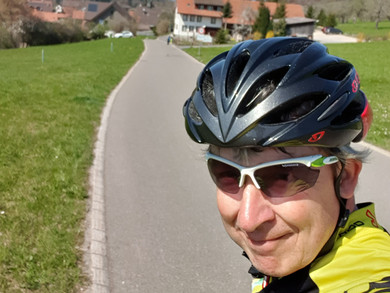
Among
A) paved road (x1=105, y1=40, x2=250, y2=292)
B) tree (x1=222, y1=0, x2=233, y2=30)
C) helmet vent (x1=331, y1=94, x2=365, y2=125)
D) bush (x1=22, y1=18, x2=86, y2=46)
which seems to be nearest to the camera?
helmet vent (x1=331, y1=94, x2=365, y2=125)

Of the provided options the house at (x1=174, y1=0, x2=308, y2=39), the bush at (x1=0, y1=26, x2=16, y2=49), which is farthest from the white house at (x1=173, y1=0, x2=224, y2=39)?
the bush at (x1=0, y1=26, x2=16, y2=49)

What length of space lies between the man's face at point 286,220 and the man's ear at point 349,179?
91mm

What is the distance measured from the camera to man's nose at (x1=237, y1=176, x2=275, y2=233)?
1576 millimetres

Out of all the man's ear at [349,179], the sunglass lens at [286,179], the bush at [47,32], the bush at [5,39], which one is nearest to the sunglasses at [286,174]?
the sunglass lens at [286,179]

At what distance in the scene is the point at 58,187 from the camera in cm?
568

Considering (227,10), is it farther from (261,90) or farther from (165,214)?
(261,90)

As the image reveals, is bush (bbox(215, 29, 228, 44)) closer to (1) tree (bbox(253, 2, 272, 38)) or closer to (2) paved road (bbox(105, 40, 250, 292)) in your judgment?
(1) tree (bbox(253, 2, 272, 38))

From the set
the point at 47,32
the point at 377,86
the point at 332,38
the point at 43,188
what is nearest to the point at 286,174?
the point at 43,188

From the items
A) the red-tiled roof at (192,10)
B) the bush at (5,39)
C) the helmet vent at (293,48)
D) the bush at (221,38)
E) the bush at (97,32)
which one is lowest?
the helmet vent at (293,48)

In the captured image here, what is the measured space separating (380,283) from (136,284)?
295 centimetres

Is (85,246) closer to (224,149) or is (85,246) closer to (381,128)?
(224,149)

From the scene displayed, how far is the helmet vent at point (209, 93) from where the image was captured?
179 centimetres

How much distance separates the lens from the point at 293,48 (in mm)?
1808

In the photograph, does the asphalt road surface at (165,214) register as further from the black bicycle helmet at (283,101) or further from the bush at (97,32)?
the bush at (97,32)
